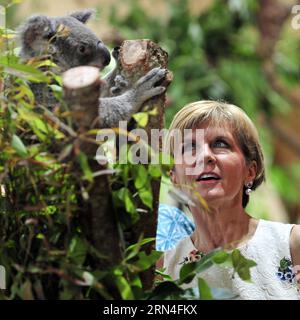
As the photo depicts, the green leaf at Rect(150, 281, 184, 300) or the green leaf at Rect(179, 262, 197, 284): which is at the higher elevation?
the green leaf at Rect(179, 262, 197, 284)

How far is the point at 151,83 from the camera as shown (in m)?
1.54

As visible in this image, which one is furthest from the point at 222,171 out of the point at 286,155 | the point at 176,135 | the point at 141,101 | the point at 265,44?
the point at 286,155

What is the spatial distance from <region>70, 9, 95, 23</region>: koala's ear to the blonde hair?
79 cm

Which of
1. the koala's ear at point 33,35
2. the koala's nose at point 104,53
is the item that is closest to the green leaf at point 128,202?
the koala's ear at point 33,35

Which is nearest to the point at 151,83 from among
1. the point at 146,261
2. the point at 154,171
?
the point at 154,171

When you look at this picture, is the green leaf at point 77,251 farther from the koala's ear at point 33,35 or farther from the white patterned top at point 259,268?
the koala's ear at point 33,35

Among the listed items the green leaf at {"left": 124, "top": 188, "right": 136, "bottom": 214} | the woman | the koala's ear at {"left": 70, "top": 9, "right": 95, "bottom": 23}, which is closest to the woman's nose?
the woman

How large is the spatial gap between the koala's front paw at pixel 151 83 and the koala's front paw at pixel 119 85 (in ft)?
0.36

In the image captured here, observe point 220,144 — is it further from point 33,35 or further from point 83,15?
point 83,15

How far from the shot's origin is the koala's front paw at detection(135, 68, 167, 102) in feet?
4.98

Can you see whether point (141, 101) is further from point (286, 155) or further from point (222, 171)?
point (286, 155)

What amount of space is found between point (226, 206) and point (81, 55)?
769 millimetres

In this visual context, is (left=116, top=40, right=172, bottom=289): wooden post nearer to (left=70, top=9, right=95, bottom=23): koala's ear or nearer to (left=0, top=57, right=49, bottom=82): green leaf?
(left=0, top=57, right=49, bottom=82): green leaf

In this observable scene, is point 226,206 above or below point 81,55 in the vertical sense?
below
